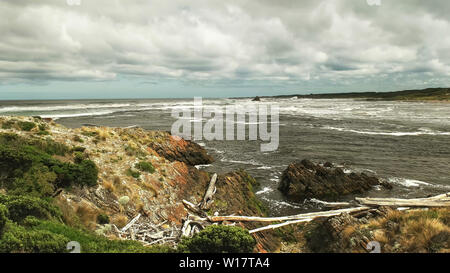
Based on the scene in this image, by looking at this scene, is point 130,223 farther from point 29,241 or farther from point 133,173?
point 29,241

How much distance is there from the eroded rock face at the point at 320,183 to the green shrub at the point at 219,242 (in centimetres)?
980

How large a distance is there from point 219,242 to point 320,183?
1252 centimetres

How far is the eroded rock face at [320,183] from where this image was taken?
16641mm

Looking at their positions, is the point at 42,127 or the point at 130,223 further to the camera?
the point at 42,127

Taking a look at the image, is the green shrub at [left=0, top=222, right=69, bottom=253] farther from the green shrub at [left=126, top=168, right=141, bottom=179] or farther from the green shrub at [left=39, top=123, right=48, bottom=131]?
the green shrub at [left=39, top=123, right=48, bottom=131]

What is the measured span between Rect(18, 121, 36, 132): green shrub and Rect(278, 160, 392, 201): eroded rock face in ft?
57.3

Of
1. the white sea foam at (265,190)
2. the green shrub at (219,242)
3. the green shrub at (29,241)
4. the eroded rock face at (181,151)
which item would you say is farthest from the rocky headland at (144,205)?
the eroded rock face at (181,151)

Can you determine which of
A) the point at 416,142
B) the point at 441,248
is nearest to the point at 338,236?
the point at 441,248

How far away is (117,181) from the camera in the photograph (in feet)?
39.8

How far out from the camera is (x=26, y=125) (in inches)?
622

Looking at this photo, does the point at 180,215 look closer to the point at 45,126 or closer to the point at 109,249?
→ the point at 109,249

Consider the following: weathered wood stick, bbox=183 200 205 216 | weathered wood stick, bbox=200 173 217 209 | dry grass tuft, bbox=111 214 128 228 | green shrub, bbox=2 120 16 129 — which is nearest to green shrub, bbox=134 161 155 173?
weathered wood stick, bbox=183 200 205 216

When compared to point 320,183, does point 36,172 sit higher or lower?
higher

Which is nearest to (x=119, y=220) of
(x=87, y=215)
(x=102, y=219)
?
(x=102, y=219)
